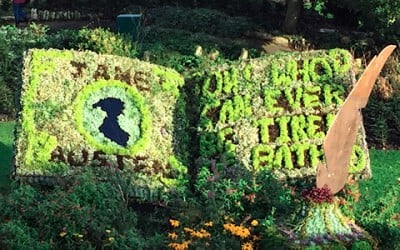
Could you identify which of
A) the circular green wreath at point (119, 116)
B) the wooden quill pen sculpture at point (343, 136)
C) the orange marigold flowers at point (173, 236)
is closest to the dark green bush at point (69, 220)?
the orange marigold flowers at point (173, 236)

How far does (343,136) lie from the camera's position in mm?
9367

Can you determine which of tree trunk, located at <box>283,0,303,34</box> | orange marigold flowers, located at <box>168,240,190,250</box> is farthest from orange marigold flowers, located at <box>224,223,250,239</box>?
tree trunk, located at <box>283,0,303,34</box>

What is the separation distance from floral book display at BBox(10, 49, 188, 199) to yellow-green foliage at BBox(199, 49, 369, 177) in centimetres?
45

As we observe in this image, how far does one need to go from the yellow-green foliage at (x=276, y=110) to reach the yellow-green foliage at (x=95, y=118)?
45 centimetres

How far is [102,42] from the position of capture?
16.8m

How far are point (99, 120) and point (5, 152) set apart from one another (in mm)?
2495

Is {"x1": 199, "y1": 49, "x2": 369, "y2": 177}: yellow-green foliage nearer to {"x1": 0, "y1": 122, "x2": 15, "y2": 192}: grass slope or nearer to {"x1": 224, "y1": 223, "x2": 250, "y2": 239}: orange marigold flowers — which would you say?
{"x1": 224, "y1": 223, "x2": 250, "y2": 239}: orange marigold flowers

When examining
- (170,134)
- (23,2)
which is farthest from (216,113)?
(23,2)

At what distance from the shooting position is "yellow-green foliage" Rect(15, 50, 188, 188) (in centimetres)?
1126

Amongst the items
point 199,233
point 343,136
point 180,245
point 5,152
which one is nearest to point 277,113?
point 343,136

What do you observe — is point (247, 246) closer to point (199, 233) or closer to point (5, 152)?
point (199, 233)

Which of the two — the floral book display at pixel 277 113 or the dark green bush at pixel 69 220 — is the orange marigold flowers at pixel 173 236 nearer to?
the dark green bush at pixel 69 220

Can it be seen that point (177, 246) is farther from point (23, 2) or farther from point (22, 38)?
point (23, 2)

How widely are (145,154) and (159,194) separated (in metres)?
0.62
